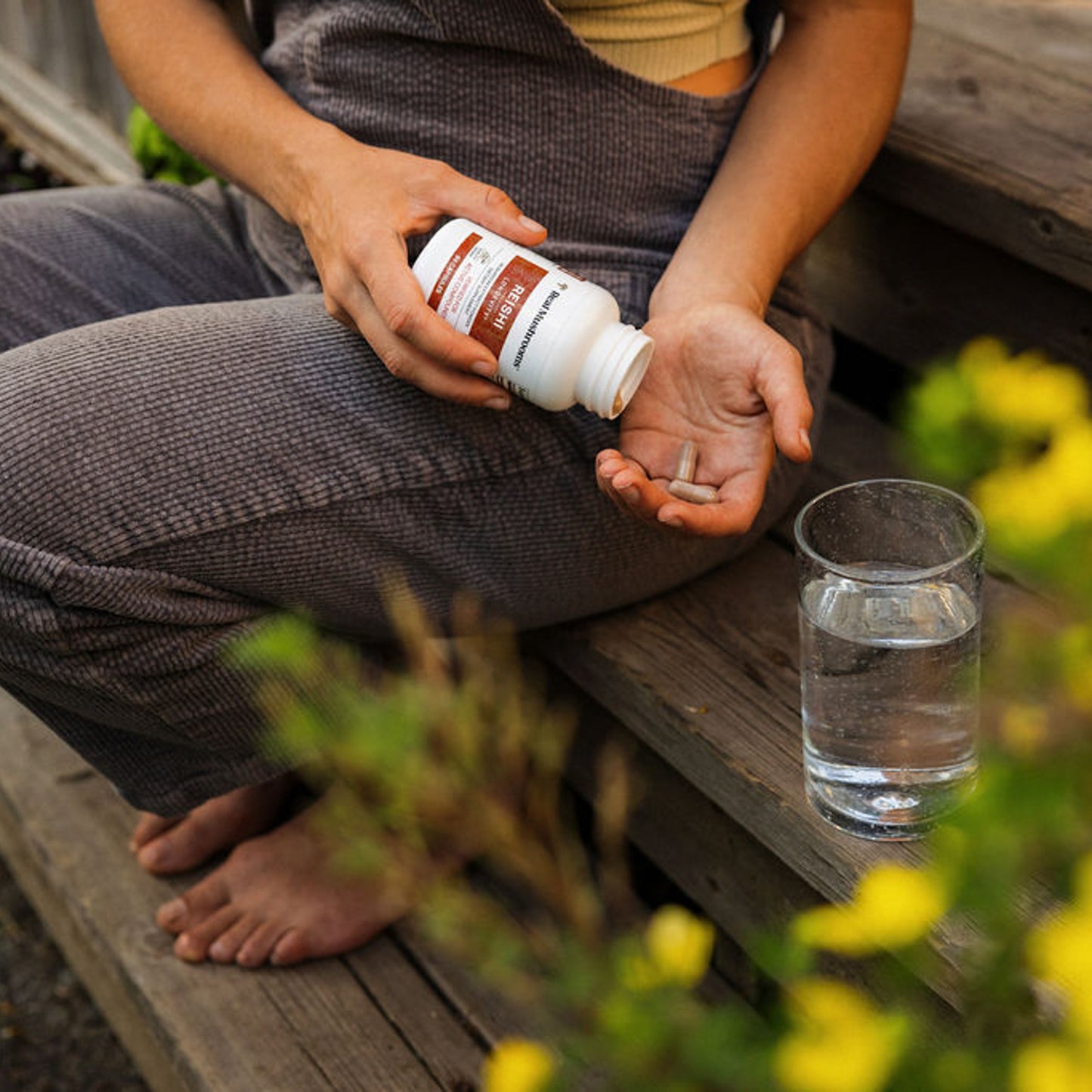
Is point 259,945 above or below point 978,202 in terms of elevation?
below

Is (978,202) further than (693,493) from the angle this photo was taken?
Yes

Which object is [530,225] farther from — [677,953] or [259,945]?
[259,945]

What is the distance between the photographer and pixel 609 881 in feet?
5.11

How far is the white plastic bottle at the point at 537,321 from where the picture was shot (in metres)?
1.07

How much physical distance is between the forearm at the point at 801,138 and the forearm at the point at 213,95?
13.4 inches

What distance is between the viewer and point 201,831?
1.56 meters

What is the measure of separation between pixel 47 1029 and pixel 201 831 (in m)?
0.40

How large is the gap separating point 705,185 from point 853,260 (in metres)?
0.42

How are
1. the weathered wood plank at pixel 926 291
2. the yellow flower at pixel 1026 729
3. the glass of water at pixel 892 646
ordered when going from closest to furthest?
the yellow flower at pixel 1026 729, the glass of water at pixel 892 646, the weathered wood plank at pixel 926 291

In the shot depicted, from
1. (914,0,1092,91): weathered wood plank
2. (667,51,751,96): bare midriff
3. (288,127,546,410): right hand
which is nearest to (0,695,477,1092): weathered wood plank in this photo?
(288,127,546,410): right hand

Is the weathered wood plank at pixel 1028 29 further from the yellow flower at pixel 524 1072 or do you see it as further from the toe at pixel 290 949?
the yellow flower at pixel 524 1072

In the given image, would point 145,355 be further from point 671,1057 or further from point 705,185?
point 671,1057

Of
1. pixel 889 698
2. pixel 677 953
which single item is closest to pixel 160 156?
pixel 889 698

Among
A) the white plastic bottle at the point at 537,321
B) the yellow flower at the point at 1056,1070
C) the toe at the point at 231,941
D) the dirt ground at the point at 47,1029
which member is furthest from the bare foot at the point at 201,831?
the yellow flower at the point at 1056,1070
